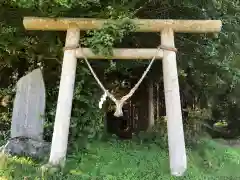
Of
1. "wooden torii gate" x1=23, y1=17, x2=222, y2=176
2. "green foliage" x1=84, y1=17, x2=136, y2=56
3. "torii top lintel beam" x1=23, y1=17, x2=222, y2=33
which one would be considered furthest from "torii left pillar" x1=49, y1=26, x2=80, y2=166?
"green foliage" x1=84, y1=17, x2=136, y2=56

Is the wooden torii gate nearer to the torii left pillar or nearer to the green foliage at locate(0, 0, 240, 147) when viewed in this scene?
the torii left pillar

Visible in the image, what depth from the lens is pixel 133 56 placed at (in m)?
6.50

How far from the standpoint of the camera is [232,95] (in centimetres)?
1249

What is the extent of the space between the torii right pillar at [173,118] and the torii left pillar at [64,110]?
148 cm

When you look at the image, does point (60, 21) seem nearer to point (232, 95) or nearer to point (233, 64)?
point (233, 64)

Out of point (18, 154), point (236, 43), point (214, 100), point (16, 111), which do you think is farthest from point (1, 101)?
point (214, 100)

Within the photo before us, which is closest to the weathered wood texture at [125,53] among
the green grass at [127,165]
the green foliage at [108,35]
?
the green foliage at [108,35]

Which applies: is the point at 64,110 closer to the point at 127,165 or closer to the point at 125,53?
the point at 125,53

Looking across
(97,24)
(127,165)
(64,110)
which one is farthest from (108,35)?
(127,165)

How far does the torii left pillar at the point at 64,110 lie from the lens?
20.4ft

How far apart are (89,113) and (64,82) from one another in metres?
1.37

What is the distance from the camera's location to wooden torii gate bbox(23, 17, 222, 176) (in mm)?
6195

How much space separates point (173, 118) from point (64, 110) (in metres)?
1.69

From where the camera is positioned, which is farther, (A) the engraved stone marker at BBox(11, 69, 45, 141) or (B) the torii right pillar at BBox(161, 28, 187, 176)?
(A) the engraved stone marker at BBox(11, 69, 45, 141)
